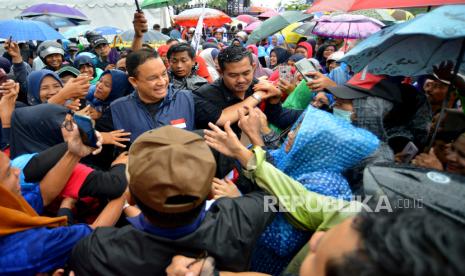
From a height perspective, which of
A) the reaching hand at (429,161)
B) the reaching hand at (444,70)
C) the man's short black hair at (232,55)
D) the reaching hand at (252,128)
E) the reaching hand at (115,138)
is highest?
the man's short black hair at (232,55)

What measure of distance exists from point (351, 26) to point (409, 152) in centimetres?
427

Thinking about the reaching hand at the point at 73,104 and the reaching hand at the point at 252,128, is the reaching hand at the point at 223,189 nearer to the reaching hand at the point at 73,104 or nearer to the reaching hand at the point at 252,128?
the reaching hand at the point at 252,128

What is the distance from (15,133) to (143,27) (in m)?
1.76

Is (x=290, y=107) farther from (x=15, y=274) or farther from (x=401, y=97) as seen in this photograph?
(x=15, y=274)

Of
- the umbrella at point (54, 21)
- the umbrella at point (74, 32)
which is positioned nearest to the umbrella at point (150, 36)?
the umbrella at point (54, 21)

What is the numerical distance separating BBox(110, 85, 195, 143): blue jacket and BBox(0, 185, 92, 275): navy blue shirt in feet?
3.65

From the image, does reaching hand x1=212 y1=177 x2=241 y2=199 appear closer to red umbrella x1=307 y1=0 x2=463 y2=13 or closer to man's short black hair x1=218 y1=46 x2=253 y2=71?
man's short black hair x1=218 y1=46 x2=253 y2=71

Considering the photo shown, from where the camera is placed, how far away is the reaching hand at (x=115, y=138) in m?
2.13

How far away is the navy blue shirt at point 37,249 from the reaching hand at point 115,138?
0.87 meters

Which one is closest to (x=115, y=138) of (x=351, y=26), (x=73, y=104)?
(x=73, y=104)

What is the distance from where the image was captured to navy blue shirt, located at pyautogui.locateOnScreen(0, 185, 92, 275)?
1.17 meters

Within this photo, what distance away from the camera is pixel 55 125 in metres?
2.09

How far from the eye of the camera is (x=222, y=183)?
1556 mm

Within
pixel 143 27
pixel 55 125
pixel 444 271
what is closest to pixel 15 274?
pixel 55 125
